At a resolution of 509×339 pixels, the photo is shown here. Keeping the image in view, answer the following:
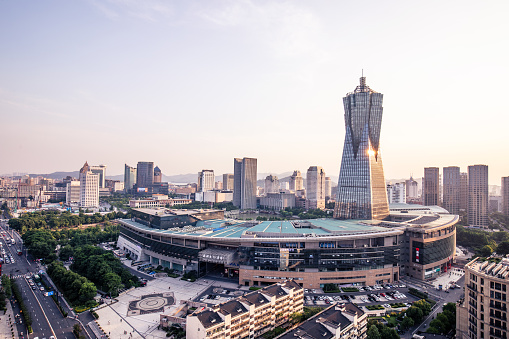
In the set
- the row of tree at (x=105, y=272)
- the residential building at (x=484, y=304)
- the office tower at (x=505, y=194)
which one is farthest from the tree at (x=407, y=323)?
the office tower at (x=505, y=194)

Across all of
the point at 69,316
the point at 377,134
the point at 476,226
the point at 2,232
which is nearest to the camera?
the point at 69,316

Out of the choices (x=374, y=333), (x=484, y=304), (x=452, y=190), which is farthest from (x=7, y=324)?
(x=452, y=190)

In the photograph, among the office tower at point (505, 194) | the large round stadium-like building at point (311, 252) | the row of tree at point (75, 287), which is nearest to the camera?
the row of tree at point (75, 287)

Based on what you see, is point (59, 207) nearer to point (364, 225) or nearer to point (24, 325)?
point (24, 325)

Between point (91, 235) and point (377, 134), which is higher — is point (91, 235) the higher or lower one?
the lower one

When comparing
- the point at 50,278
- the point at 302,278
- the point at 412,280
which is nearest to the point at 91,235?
the point at 50,278

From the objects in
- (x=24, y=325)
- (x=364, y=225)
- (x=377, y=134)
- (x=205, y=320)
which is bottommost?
(x=24, y=325)

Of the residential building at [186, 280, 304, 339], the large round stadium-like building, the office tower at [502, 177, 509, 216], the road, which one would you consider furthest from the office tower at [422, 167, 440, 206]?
the road

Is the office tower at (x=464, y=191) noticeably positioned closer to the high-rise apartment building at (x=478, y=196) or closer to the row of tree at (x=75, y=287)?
the high-rise apartment building at (x=478, y=196)
